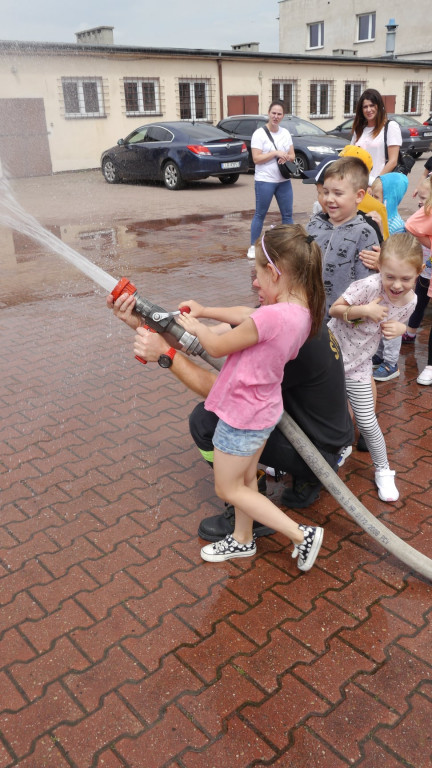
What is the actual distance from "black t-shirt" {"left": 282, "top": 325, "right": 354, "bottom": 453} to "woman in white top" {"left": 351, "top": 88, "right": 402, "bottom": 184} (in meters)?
3.64

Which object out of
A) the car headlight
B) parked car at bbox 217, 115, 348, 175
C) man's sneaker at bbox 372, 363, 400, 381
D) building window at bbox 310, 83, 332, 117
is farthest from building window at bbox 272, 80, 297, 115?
man's sneaker at bbox 372, 363, 400, 381

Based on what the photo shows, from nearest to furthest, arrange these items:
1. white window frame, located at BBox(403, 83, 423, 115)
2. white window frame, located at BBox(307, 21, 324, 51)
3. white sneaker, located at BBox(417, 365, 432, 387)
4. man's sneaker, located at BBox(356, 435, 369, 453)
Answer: man's sneaker, located at BBox(356, 435, 369, 453) → white sneaker, located at BBox(417, 365, 432, 387) → white window frame, located at BBox(403, 83, 423, 115) → white window frame, located at BBox(307, 21, 324, 51)

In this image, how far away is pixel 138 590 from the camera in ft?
9.82

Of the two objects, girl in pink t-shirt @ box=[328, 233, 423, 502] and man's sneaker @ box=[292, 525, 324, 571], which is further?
girl in pink t-shirt @ box=[328, 233, 423, 502]

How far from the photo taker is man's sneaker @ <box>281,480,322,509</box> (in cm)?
352

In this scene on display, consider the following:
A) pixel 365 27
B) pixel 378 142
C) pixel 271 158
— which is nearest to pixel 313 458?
pixel 378 142

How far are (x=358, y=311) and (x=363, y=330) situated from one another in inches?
7.6

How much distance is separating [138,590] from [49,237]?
9.20 m

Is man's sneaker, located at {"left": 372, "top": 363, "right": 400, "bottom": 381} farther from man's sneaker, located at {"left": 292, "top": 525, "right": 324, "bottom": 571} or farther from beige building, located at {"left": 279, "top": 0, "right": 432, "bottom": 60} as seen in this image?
beige building, located at {"left": 279, "top": 0, "right": 432, "bottom": 60}

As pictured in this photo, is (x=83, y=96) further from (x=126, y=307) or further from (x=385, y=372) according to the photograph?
(x=126, y=307)

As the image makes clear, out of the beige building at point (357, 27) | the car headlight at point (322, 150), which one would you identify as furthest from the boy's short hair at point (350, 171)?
the beige building at point (357, 27)

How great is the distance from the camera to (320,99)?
3119 cm

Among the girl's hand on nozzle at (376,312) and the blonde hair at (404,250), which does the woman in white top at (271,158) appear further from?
the girl's hand on nozzle at (376,312)

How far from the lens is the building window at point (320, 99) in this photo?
30.7 meters
